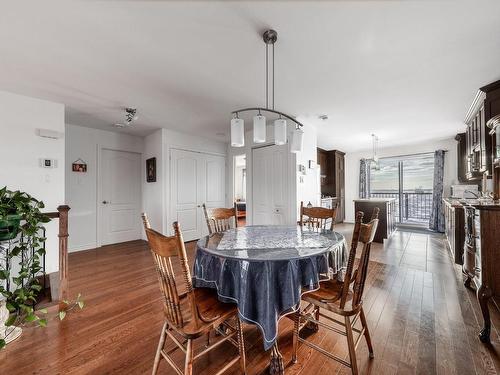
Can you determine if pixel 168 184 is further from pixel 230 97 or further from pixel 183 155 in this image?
pixel 230 97

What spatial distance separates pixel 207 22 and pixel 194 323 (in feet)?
6.61

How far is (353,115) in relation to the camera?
149 inches

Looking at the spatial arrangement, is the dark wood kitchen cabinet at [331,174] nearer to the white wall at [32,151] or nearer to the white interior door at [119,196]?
the white interior door at [119,196]

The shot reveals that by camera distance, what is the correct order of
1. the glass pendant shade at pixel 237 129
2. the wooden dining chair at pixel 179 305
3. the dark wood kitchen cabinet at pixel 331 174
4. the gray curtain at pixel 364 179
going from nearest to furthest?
the wooden dining chair at pixel 179 305 < the glass pendant shade at pixel 237 129 < the dark wood kitchen cabinet at pixel 331 174 < the gray curtain at pixel 364 179

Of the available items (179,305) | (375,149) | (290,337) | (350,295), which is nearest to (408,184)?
(375,149)

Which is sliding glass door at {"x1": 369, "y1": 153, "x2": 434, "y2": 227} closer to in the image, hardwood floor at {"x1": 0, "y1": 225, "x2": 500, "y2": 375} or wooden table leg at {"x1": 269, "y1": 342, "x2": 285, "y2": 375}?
hardwood floor at {"x1": 0, "y1": 225, "x2": 500, "y2": 375}

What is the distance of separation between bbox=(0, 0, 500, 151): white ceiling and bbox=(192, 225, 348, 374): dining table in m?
1.66

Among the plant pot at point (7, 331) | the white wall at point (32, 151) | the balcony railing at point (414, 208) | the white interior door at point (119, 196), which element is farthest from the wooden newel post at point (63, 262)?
the balcony railing at point (414, 208)

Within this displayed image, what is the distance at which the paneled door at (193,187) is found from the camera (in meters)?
4.74

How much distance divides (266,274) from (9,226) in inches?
101

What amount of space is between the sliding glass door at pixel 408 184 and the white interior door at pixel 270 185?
343cm

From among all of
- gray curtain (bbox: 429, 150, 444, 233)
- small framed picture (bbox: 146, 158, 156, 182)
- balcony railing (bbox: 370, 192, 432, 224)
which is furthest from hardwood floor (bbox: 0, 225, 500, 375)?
balcony railing (bbox: 370, 192, 432, 224)

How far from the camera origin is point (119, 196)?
4.86 meters

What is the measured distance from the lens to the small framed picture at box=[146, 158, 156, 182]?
4704 mm
